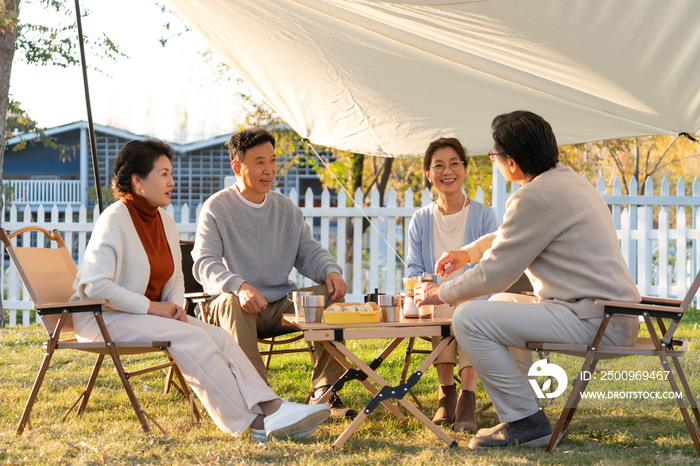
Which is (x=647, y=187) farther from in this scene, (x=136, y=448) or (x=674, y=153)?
(x=674, y=153)

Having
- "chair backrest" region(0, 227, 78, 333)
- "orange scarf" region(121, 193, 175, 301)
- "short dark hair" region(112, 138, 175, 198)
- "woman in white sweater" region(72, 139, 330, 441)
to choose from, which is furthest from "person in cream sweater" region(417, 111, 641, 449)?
"chair backrest" region(0, 227, 78, 333)

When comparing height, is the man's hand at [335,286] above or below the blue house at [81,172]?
below

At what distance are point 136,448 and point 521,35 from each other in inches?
101

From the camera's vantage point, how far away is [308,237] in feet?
12.8

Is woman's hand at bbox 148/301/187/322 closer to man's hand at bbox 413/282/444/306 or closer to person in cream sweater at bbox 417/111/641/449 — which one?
man's hand at bbox 413/282/444/306

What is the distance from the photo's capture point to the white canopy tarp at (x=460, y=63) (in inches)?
116

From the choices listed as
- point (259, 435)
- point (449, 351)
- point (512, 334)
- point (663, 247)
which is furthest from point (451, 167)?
point (663, 247)

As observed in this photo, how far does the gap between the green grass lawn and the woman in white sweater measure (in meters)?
0.13

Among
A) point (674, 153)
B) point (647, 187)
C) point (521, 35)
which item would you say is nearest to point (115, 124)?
point (674, 153)

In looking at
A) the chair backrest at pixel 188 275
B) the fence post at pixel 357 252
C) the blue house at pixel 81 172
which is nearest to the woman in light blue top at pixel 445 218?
the chair backrest at pixel 188 275

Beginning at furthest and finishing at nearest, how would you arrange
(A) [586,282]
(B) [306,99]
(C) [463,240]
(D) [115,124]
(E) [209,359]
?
(D) [115,124]
(B) [306,99]
(C) [463,240]
(E) [209,359]
(A) [586,282]

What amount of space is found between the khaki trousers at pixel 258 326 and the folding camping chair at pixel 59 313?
0.34 metres

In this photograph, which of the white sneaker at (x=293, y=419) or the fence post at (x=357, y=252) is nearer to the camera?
the white sneaker at (x=293, y=419)

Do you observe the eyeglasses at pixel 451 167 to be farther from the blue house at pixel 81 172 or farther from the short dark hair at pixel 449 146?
the blue house at pixel 81 172
